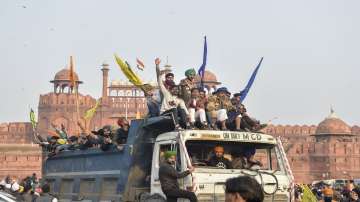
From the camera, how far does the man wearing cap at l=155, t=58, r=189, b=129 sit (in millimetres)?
7500

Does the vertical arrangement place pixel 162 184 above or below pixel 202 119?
below

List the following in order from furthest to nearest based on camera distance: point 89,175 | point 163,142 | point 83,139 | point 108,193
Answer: point 83,139
point 89,175
point 108,193
point 163,142

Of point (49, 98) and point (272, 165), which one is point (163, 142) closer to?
point (272, 165)

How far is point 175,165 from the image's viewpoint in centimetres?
704

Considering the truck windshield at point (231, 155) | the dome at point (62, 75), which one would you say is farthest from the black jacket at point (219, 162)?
the dome at point (62, 75)

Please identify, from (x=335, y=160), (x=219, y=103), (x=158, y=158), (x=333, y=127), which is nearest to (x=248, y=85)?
(x=219, y=103)

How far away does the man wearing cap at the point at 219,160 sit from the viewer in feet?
24.4

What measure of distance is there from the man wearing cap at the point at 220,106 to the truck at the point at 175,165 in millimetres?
308

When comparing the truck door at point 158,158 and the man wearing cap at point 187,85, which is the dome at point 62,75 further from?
the truck door at point 158,158

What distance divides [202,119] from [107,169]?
1.55 metres

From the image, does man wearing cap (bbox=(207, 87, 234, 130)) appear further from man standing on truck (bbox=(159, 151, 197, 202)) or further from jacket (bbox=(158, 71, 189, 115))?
man standing on truck (bbox=(159, 151, 197, 202))

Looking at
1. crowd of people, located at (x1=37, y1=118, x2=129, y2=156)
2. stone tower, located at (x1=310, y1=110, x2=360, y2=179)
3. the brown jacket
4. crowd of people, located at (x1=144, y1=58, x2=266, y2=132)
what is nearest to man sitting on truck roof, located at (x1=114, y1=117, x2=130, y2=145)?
crowd of people, located at (x1=37, y1=118, x2=129, y2=156)

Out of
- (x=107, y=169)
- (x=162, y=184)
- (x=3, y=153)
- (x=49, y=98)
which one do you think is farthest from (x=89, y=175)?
(x=49, y=98)

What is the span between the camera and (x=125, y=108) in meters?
76.6
